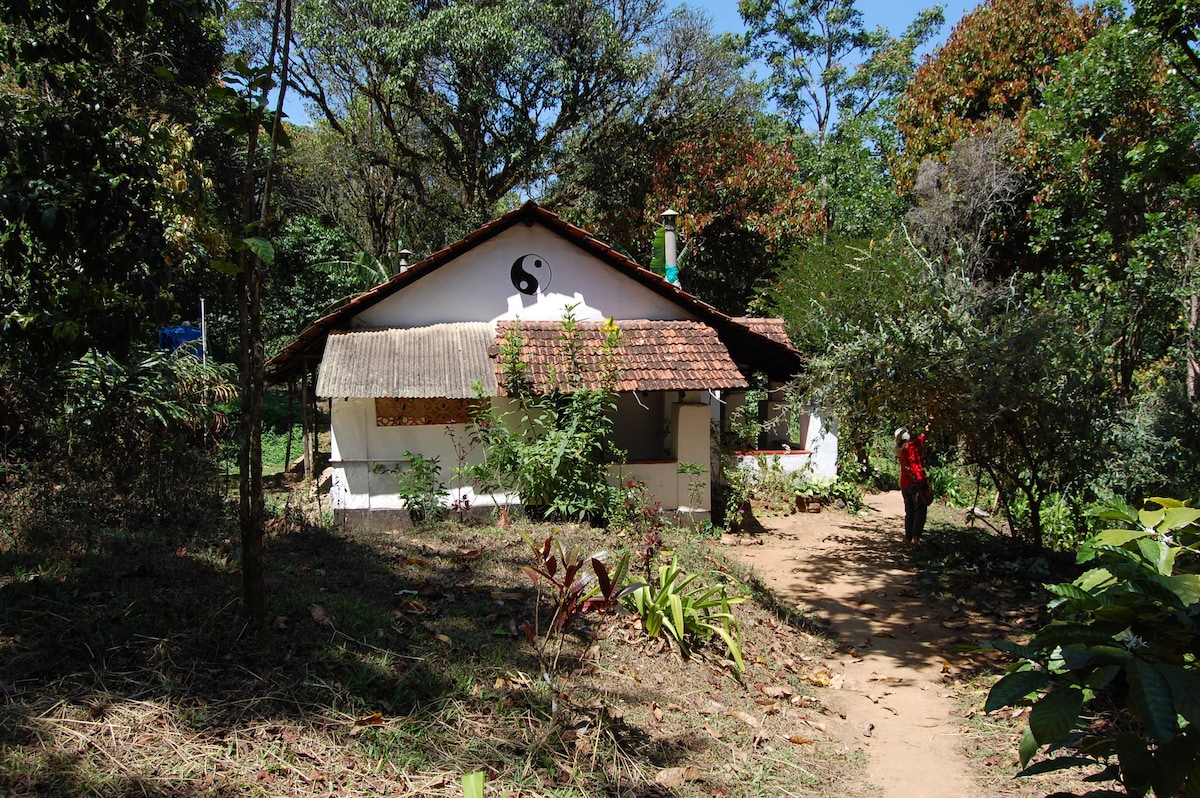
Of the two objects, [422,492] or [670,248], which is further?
[670,248]

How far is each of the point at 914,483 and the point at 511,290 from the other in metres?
6.35

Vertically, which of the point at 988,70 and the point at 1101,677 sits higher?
the point at 988,70

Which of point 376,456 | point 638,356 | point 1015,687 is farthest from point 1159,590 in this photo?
point 376,456

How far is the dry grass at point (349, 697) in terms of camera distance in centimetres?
384

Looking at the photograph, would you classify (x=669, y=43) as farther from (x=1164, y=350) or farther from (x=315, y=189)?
A: (x=1164, y=350)

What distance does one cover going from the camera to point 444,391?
35.6 feet

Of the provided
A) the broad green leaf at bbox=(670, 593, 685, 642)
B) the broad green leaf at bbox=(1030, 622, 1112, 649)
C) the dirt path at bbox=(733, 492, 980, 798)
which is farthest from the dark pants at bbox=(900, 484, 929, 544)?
the broad green leaf at bbox=(1030, 622, 1112, 649)

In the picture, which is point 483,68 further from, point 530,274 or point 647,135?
point 530,274

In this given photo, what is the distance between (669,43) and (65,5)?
19.8 meters

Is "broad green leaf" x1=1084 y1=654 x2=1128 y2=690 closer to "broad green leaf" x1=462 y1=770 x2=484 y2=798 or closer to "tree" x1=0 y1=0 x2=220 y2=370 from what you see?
"broad green leaf" x1=462 y1=770 x2=484 y2=798

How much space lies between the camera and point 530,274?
1269 cm

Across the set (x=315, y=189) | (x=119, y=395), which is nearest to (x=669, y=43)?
(x=315, y=189)

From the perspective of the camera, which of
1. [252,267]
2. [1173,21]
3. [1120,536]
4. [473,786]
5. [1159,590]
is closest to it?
[1159,590]

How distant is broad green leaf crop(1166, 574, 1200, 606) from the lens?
2.50 metres
